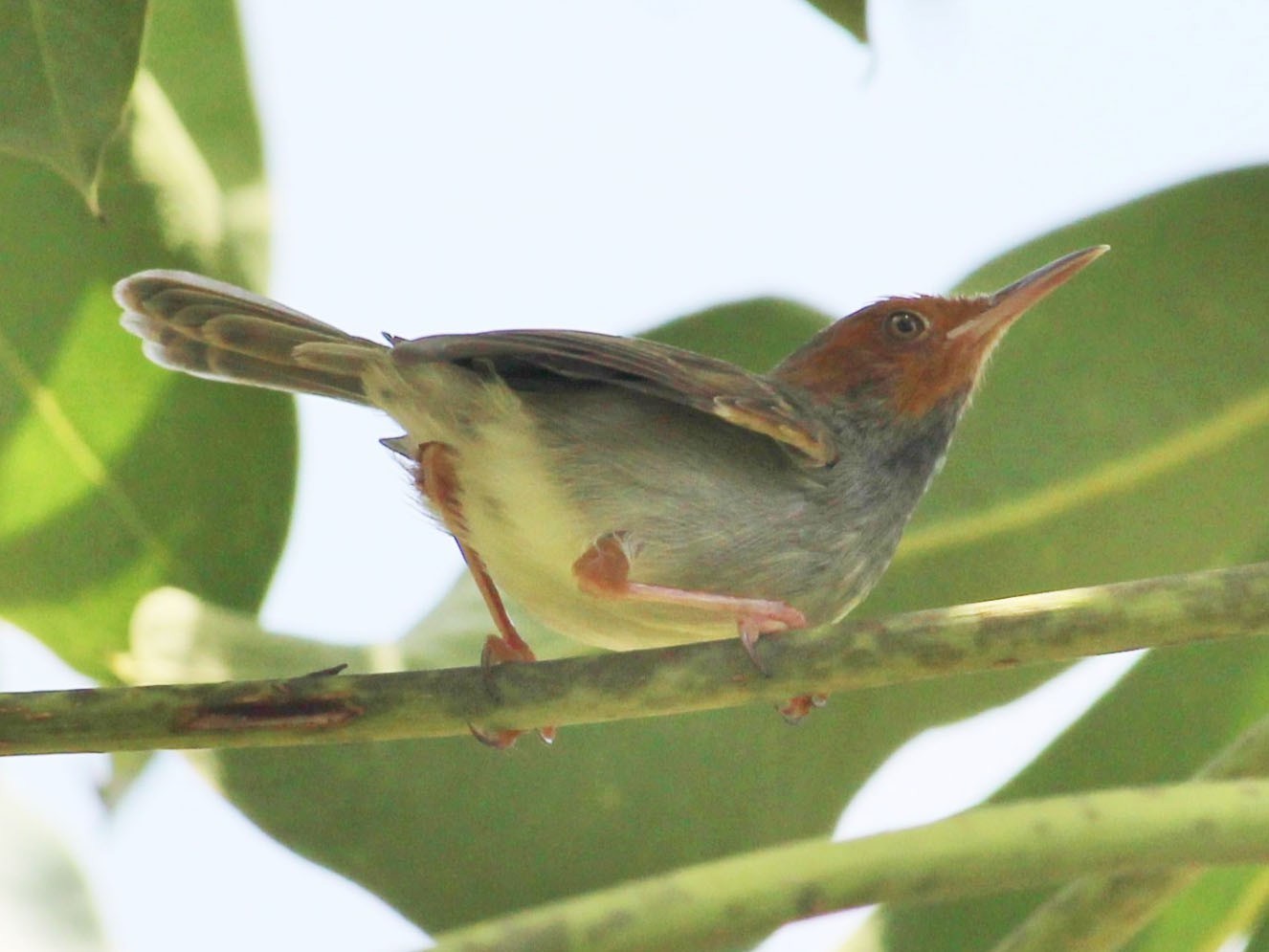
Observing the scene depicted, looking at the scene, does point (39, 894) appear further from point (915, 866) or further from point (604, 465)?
point (915, 866)

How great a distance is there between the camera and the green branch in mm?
1478

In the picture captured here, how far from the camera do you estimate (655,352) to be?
3.02m

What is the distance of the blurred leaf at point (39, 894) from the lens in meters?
2.83

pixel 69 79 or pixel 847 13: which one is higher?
pixel 847 13

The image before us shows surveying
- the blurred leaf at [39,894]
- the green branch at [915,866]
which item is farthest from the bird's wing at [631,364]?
the green branch at [915,866]

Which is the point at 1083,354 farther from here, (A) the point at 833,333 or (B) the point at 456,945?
(B) the point at 456,945

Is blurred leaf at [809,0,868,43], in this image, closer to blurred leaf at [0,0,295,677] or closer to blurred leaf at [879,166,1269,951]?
blurred leaf at [879,166,1269,951]

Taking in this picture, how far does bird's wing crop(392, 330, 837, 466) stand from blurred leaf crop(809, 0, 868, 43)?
0.70 m

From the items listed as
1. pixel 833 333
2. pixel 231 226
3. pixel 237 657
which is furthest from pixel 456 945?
pixel 833 333

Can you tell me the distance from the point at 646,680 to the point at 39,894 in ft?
4.97

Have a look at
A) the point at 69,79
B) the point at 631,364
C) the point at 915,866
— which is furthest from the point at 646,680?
the point at 69,79

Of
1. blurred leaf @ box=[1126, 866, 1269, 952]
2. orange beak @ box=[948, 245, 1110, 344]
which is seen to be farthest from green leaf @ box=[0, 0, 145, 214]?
blurred leaf @ box=[1126, 866, 1269, 952]

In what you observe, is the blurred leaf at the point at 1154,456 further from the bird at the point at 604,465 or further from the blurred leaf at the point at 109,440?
the blurred leaf at the point at 109,440

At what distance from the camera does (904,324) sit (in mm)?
4023
